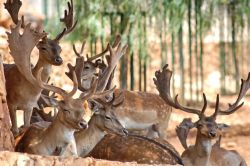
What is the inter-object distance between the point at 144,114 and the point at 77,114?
16.3 ft

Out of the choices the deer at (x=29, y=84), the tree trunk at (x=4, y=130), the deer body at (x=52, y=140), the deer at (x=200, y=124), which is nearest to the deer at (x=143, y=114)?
the deer at (x=200, y=124)

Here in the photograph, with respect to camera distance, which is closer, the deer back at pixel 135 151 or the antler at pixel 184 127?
the deer back at pixel 135 151

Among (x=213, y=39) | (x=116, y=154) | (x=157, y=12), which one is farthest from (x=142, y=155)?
(x=213, y=39)

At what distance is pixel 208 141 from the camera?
10266 millimetres

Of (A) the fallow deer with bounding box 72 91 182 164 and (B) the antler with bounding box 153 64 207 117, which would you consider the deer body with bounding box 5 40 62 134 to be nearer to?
(A) the fallow deer with bounding box 72 91 182 164

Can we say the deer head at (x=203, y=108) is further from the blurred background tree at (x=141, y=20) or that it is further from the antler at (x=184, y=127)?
the blurred background tree at (x=141, y=20)

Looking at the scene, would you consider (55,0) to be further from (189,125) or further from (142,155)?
(142,155)

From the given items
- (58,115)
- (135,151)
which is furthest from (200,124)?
(58,115)

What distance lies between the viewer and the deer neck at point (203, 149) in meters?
10.2

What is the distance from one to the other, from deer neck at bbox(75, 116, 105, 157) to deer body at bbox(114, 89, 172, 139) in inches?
130

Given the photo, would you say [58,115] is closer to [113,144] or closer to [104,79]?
[104,79]

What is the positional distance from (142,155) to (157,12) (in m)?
11.9

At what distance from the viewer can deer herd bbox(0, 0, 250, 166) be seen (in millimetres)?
7891

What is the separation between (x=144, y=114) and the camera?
501 inches
